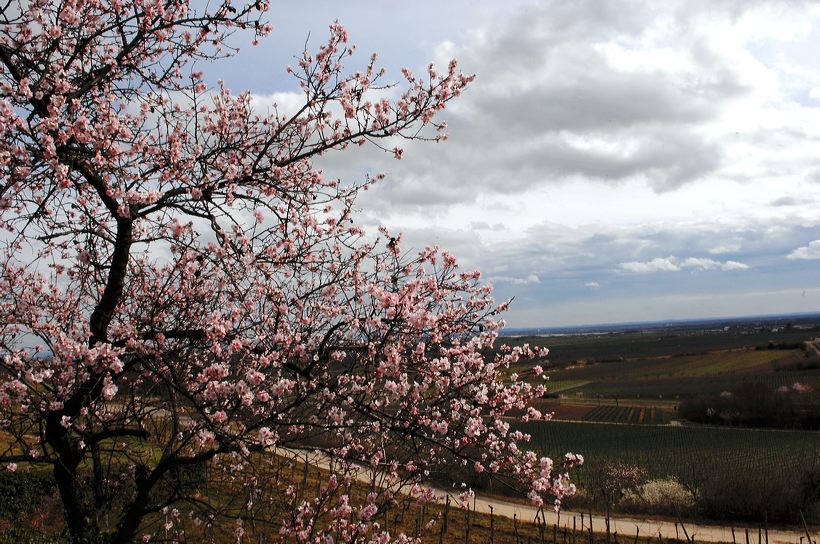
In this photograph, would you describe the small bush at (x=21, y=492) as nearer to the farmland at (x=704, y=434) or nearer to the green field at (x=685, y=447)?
the farmland at (x=704, y=434)

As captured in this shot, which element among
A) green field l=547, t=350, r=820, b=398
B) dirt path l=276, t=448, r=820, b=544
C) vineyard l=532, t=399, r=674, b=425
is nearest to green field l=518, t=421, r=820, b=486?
vineyard l=532, t=399, r=674, b=425

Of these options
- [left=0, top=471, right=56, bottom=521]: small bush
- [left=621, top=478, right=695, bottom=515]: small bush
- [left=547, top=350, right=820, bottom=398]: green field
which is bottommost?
[left=547, top=350, right=820, bottom=398]: green field

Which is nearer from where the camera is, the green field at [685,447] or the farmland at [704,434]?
the farmland at [704,434]

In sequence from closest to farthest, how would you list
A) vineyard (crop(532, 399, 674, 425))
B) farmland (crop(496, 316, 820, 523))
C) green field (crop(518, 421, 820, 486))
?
1. farmland (crop(496, 316, 820, 523))
2. green field (crop(518, 421, 820, 486))
3. vineyard (crop(532, 399, 674, 425))

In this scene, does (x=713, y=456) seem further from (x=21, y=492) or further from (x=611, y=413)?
(x=21, y=492)

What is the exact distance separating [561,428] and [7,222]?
37118mm

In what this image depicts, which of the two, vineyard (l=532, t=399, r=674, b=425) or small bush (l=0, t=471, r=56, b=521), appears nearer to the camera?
small bush (l=0, t=471, r=56, b=521)

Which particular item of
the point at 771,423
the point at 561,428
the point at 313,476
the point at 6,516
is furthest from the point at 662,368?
the point at 6,516

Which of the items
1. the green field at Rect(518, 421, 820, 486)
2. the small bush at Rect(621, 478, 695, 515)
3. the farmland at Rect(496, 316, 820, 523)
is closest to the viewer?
the farmland at Rect(496, 316, 820, 523)

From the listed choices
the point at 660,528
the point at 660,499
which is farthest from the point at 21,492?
the point at 660,499

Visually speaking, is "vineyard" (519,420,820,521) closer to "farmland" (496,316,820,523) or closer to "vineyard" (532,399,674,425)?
"farmland" (496,316,820,523)

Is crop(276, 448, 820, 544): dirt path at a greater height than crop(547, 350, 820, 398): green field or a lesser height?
greater

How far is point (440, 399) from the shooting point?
454 cm

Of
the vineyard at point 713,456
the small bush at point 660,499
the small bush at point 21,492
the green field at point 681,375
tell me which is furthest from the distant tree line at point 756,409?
the small bush at point 21,492
